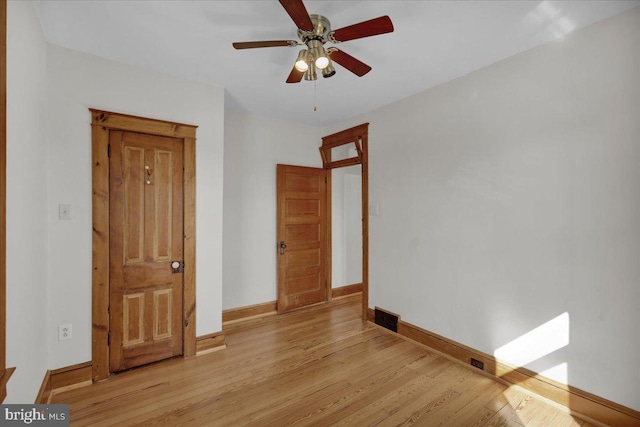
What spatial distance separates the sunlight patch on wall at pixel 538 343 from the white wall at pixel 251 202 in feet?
A: 9.32

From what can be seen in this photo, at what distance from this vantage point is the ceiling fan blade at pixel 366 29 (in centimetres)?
159

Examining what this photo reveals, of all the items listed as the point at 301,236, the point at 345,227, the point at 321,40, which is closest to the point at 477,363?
the point at 301,236

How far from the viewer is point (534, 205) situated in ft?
7.52

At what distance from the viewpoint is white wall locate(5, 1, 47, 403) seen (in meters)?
1.46

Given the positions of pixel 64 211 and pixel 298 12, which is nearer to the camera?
pixel 298 12

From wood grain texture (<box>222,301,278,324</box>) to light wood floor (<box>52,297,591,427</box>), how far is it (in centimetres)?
56

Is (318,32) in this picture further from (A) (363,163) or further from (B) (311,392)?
(B) (311,392)

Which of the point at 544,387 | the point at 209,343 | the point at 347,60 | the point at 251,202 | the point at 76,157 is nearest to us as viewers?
the point at 347,60

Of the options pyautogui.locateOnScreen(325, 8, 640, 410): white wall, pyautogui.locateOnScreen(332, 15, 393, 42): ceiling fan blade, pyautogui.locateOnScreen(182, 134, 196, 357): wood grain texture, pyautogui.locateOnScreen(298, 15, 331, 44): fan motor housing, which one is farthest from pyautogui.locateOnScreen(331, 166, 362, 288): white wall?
pyautogui.locateOnScreen(332, 15, 393, 42): ceiling fan blade

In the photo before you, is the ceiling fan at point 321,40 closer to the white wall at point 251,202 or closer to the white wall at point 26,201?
the white wall at point 26,201

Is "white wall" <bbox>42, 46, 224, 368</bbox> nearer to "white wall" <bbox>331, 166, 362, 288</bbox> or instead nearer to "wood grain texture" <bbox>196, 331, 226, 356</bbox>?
"wood grain texture" <bbox>196, 331, 226, 356</bbox>

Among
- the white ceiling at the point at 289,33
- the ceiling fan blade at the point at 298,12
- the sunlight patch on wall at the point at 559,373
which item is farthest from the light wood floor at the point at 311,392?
the white ceiling at the point at 289,33

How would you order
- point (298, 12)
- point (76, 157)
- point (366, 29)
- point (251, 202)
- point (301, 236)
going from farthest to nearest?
point (301, 236)
point (251, 202)
point (76, 157)
point (366, 29)
point (298, 12)

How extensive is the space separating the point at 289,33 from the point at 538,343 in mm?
3130
